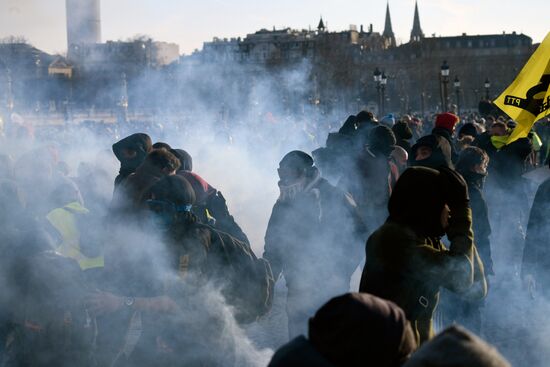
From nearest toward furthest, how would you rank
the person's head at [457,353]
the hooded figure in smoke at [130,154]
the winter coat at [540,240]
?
the person's head at [457,353] → the winter coat at [540,240] → the hooded figure in smoke at [130,154]

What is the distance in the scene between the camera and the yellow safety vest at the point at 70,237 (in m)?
5.16

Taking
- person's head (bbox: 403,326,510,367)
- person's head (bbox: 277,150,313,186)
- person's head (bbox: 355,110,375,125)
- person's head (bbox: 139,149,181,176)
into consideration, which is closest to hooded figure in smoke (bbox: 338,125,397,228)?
person's head (bbox: 277,150,313,186)

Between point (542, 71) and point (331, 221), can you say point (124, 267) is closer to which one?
point (331, 221)

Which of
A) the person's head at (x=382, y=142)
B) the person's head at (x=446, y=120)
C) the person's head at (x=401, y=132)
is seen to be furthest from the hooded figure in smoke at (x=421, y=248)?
the person's head at (x=446, y=120)

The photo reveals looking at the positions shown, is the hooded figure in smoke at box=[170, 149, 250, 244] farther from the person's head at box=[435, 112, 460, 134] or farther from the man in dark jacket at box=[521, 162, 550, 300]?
the person's head at box=[435, 112, 460, 134]

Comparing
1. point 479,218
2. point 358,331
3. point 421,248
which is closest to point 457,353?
point 358,331

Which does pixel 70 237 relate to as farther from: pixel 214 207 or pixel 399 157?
pixel 399 157

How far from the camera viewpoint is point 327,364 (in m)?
2.31

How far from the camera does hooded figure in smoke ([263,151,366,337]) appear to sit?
231 inches

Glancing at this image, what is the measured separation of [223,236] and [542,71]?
2.81m

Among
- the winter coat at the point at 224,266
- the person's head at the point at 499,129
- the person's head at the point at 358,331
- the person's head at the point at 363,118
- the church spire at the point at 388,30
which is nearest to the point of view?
the person's head at the point at 358,331

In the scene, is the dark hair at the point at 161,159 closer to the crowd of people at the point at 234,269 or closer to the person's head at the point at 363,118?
the crowd of people at the point at 234,269

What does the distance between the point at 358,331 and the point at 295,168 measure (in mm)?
3580

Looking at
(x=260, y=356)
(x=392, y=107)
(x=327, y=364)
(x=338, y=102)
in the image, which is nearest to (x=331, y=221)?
(x=260, y=356)
